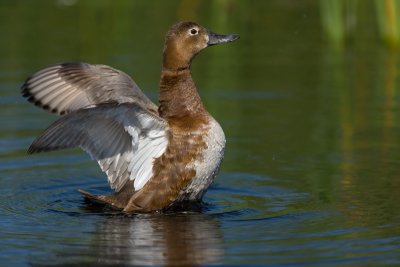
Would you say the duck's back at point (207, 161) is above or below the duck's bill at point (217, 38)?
below

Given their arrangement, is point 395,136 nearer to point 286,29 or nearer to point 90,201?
point 90,201

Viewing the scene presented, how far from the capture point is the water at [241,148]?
21.5 ft

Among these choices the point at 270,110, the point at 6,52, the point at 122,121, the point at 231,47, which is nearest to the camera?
the point at 122,121

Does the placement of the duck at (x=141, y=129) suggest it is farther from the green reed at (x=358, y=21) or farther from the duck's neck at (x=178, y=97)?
the green reed at (x=358, y=21)

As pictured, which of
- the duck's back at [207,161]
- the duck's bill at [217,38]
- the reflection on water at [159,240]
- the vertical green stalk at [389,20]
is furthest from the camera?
the vertical green stalk at [389,20]

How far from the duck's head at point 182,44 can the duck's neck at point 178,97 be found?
2.3 inches

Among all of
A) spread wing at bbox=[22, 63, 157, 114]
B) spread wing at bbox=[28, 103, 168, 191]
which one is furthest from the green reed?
spread wing at bbox=[28, 103, 168, 191]

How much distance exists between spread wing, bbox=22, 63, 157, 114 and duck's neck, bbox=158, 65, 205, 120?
18cm

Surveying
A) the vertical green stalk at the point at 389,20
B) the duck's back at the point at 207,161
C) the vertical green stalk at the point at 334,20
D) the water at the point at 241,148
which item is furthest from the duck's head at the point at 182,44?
the vertical green stalk at the point at 389,20

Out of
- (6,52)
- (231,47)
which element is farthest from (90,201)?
(231,47)

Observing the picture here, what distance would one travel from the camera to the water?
6.57 m

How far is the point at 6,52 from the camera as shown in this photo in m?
13.2

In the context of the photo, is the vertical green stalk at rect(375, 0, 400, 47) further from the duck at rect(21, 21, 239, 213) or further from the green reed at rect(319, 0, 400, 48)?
the duck at rect(21, 21, 239, 213)

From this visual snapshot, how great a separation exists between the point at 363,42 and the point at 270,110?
3.53 metres
